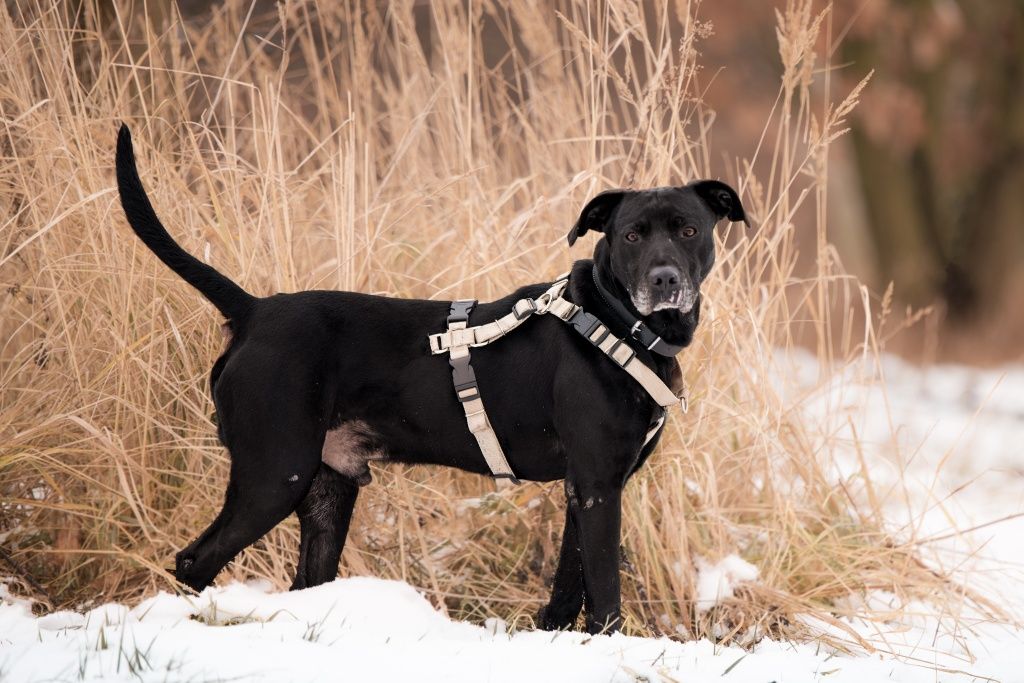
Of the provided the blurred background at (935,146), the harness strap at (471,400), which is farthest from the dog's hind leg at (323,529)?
the blurred background at (935,146)

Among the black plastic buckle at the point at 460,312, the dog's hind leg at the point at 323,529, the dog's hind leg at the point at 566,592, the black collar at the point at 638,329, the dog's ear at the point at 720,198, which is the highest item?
the dog's ear at the point at 720,198

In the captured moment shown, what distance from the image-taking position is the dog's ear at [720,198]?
9.85 feet

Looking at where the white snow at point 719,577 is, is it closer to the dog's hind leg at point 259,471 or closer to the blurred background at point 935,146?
the dog's hind leg at point 259,471

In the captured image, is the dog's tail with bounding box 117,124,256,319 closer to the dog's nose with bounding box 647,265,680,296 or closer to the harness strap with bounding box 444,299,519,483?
the harness strap with bounding box 444,299,519,483

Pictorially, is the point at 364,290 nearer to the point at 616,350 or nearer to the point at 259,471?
the point at 259,471

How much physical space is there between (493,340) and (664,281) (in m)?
0.52

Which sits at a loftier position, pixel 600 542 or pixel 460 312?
pixel 460 312

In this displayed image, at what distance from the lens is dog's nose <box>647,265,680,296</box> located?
2752 millimetres

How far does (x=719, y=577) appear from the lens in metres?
3.49

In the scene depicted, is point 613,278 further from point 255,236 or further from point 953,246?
point 953,246

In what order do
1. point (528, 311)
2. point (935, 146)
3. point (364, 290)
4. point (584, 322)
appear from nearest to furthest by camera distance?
point (584, 322)
point (528, 311)
point (364, 290)
point (935, 146)

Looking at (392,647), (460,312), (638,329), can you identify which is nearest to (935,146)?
(638,329)

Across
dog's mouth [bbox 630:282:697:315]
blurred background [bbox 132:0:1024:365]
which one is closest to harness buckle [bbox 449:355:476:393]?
dog's mouth [bbox 630:282:697:315]

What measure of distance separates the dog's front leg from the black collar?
39 cm
